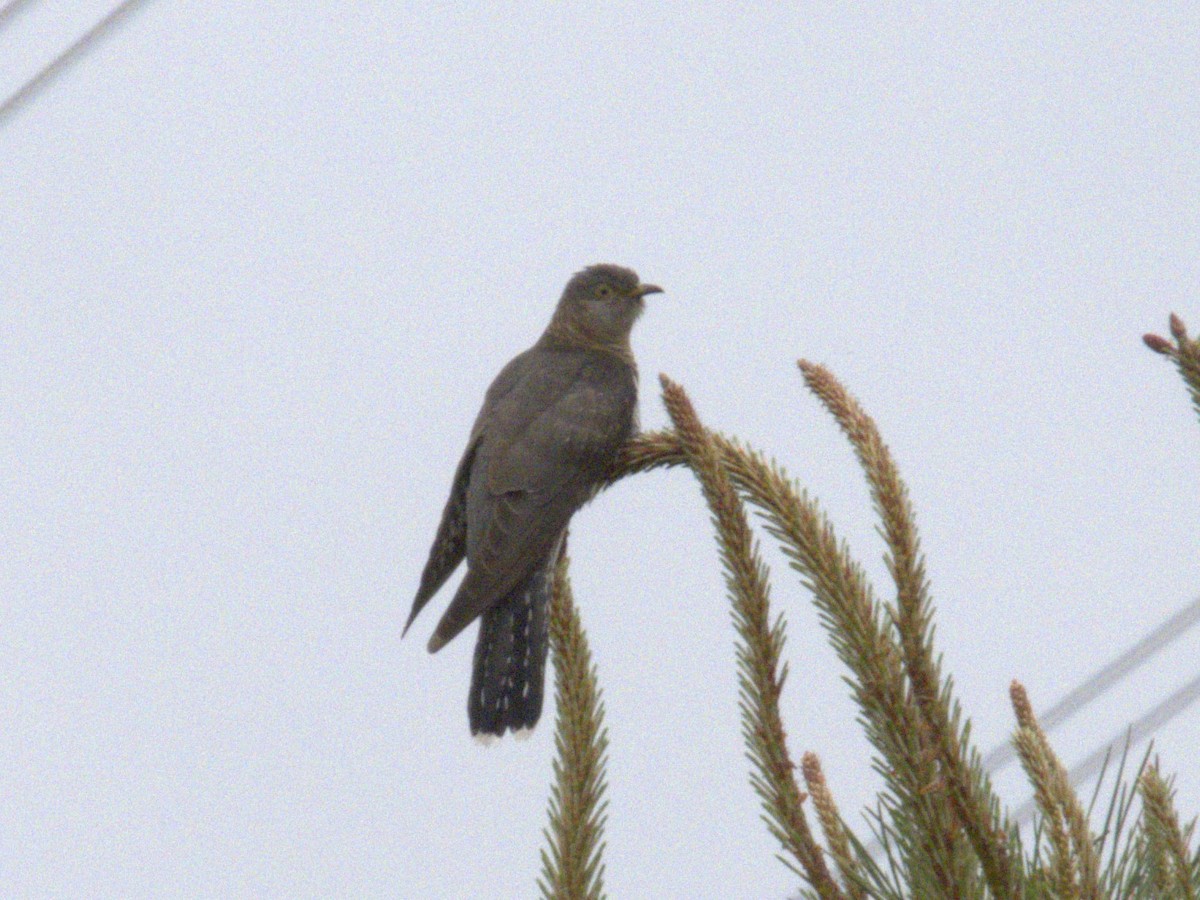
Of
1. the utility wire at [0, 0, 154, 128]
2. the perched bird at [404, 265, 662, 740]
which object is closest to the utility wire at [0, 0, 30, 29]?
the utility wire at [0, 0, 154, 128]

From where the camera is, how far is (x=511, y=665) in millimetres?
2578

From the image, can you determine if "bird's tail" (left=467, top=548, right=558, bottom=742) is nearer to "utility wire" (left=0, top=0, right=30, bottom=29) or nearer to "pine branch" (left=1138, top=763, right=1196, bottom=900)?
"pine branch" (left=1138, top=763, right=1196, bottom=900)

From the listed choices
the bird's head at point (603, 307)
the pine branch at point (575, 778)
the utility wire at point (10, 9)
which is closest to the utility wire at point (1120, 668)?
the bird's head at point (603, 307)

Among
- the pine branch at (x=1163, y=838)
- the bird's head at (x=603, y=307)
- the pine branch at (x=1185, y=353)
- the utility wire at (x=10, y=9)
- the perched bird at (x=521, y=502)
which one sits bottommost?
the pine branch at (x=1163, y=838)

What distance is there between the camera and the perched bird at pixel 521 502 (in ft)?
8.41

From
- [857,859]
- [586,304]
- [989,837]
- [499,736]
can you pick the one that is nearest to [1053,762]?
[989,837]

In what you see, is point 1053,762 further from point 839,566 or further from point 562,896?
Answer: point 562,896

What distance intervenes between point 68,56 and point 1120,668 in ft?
12.3

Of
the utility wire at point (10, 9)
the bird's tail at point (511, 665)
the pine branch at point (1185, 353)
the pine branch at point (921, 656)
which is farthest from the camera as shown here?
the utility wire at point (10, 9)

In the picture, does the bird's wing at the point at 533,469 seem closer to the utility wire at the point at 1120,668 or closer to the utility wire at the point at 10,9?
the utility wire at the point at 10,9

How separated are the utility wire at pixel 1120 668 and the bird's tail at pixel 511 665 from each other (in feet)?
7.95

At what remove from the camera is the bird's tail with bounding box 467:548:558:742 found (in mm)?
2521

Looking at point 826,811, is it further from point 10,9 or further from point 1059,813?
point 10,9

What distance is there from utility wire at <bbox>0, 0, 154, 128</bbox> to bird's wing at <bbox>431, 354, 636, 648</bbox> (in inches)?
62.9
